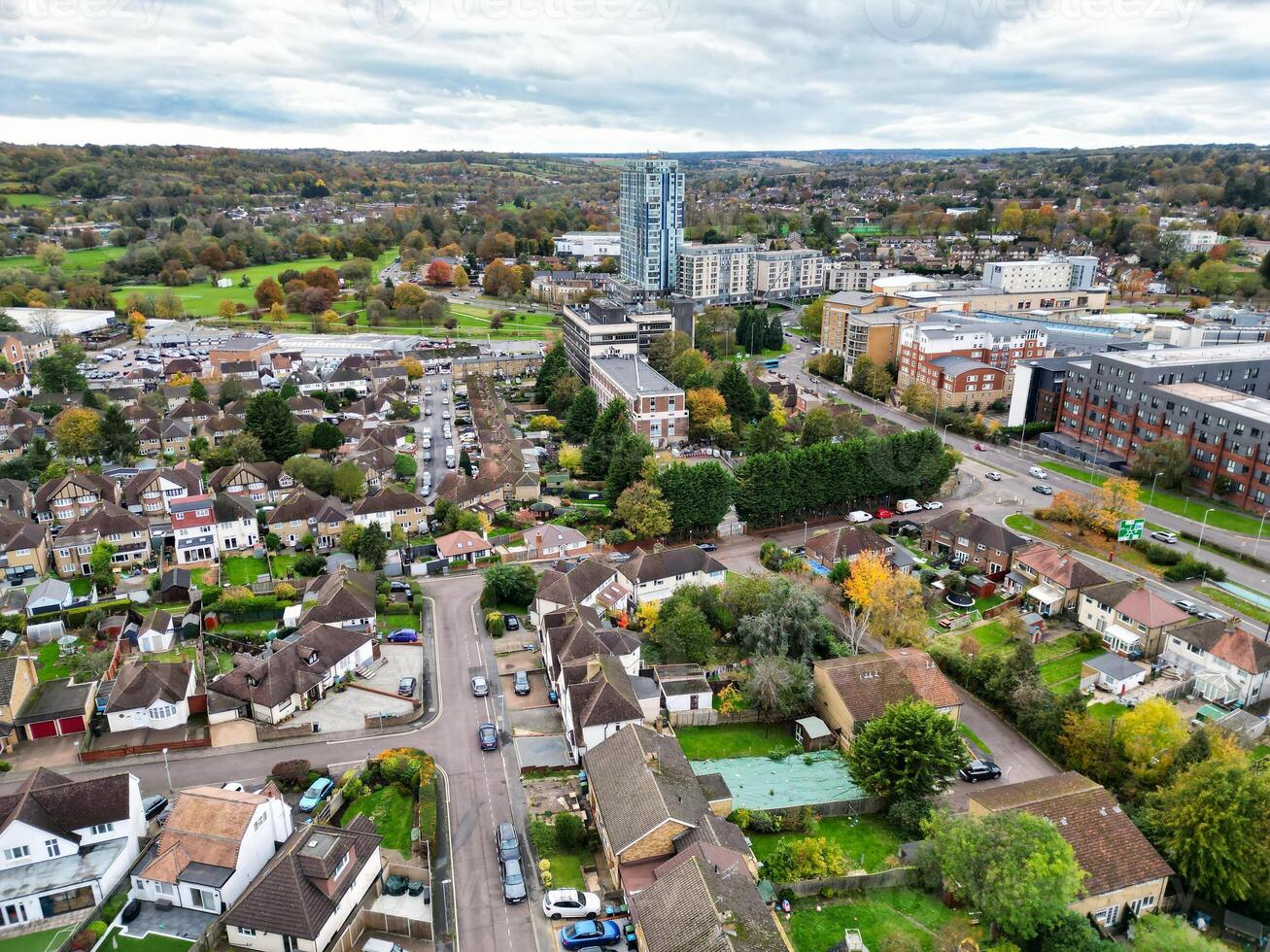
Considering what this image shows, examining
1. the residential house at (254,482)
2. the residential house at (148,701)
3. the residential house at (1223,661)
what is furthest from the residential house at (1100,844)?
the residential house at (254,482)

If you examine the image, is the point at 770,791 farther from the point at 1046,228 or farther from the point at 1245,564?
the point at 1046,228

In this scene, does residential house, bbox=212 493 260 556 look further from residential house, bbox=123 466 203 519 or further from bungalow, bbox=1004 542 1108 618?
bungalow, bbox=1004 542 1108 618

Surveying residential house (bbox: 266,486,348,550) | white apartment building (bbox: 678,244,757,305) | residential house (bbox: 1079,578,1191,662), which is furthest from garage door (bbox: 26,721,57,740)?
white apartment building (bbox: 678,244,757,305)

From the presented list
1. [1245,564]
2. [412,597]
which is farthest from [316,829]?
[1245,564]

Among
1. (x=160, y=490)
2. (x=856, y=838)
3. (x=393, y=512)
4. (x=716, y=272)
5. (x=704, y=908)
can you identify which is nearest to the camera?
(x=704, y=908)

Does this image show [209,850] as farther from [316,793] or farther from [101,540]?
[101,540]

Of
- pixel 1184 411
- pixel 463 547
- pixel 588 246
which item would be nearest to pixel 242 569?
pixel 463 547

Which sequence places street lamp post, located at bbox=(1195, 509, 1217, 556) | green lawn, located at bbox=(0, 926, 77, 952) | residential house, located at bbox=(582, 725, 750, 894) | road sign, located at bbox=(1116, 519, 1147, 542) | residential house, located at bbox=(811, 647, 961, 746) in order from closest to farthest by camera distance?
green lawn, located at bbox=(0, 926, 77, 952) → residential house, located at bbox=(582, 725, 750, 894) → residential house, located at bbox=(811, 647, 961, 746) → road sign, located at bbox=(1116, 519, 1147, 542) → street lamp post, located at bbox=(1195, 509, 1217, 556)
